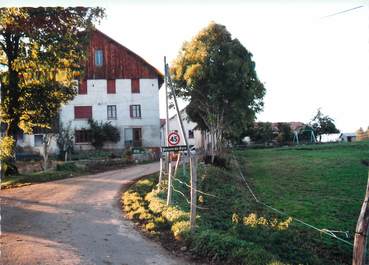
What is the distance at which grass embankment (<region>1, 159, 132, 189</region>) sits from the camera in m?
17.7

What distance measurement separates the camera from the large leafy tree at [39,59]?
12.5 m

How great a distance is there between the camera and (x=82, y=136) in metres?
28.7

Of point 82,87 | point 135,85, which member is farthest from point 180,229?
point 135,85

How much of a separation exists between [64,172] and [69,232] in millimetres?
11843

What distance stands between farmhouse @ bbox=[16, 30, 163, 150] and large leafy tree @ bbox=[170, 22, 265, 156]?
2462mm

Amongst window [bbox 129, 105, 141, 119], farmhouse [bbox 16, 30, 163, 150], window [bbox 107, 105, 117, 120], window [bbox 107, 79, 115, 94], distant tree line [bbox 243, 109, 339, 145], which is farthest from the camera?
window [bbox 129, 105, 141, 119]

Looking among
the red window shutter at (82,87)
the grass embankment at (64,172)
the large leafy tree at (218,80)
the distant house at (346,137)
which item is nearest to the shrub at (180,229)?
the grass embankment at (64,172)

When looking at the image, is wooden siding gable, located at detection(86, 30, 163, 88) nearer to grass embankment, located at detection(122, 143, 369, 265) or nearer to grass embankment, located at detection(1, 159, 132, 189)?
grass embankment, located at detection(1, 159, 132, 189)

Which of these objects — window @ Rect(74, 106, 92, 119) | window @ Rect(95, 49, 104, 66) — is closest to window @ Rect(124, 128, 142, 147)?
window @ Rect(74, 106, 92, 119)

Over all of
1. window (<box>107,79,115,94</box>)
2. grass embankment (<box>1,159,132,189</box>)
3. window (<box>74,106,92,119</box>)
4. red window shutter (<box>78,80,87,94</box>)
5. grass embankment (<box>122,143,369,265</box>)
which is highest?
window (<box>107,79,115,94</box>)

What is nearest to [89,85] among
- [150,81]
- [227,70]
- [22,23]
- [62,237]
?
[150,81]

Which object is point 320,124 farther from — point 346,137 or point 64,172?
point 64,172

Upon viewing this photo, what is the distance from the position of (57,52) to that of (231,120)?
32.7 feet

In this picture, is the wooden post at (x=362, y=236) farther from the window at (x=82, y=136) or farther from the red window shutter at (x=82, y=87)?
the window at (x=82, y=136)
